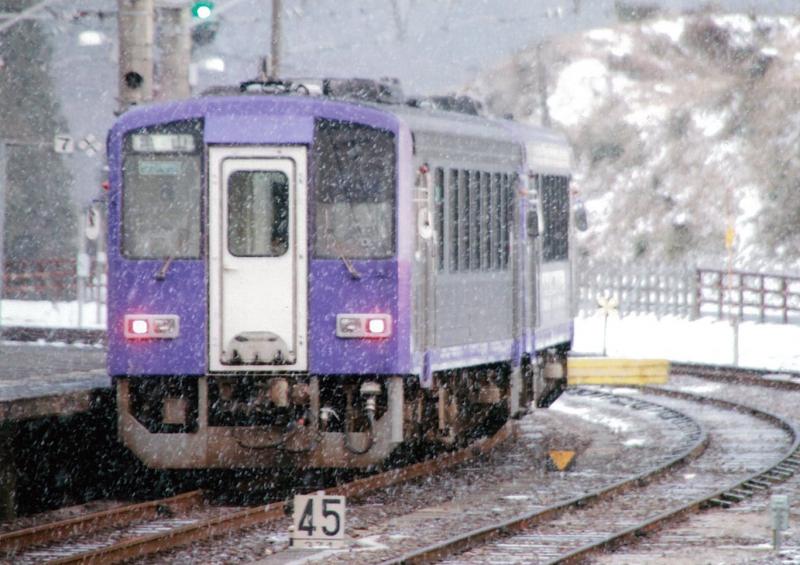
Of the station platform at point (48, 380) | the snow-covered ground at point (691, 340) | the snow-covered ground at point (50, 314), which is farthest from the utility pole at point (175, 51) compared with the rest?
the snow-covered ground at point (50, 314)

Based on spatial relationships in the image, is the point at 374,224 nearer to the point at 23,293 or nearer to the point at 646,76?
the point at 23,293

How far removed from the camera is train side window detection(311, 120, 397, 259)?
47.7 ft

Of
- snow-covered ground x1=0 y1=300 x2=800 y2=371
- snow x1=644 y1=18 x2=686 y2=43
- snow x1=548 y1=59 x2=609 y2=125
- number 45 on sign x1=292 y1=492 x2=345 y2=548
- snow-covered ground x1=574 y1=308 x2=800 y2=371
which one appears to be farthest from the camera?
snow x1=644 y1=18 x2=686 y2=43

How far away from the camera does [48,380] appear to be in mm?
16953

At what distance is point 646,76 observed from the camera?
80.6 meters

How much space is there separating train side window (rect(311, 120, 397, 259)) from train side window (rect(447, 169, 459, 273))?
1294 mm

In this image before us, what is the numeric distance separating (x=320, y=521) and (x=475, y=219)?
566 centimetres

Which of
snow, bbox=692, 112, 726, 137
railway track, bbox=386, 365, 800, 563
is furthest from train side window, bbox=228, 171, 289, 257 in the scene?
snow, bbox=692, 112, 726, 137

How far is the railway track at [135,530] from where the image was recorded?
12086mm

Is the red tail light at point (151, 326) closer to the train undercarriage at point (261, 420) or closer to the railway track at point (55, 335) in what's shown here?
the train undercarriage at point (261, 420)

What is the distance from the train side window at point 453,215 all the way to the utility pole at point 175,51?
387cm

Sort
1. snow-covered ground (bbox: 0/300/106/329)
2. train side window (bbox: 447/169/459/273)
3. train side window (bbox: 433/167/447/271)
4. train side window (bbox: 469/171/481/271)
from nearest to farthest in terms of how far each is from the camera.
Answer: train side window (bbox: 433/167/447/271) < train side window (bbox: 447/169/459/273) < train side window (bbox: 469/171/481/271) < snow-covered ground (bbox: 0/300/106/329)

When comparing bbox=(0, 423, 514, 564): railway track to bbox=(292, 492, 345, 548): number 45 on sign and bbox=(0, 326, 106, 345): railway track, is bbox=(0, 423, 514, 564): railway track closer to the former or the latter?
bbox=(292, 492, 345, 548): number 45 on sign

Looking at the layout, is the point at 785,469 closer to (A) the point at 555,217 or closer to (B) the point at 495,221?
(B) the point at 495,221
